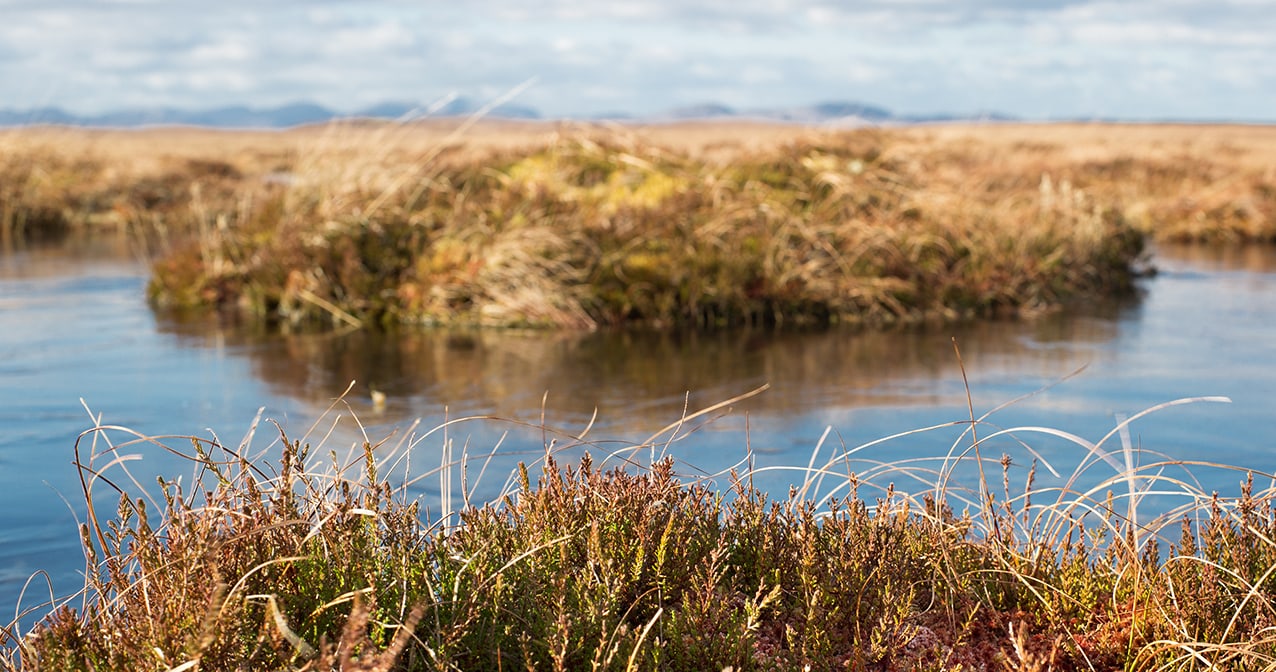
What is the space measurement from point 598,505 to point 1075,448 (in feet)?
13.5

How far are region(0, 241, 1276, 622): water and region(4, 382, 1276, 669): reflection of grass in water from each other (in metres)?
1.21

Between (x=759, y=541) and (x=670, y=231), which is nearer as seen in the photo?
(x=759, y=541)

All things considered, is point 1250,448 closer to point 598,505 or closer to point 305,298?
point 598,505

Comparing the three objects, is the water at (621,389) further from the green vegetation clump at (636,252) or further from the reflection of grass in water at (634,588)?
the reflection of grass in water at (634,588)

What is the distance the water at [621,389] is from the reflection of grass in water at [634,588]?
121 cm

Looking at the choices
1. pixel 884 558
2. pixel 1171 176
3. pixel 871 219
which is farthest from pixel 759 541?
pixel 1171 176

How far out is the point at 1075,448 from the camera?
7102 millimetres

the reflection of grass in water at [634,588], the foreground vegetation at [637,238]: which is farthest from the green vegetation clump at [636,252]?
the reflection of grass in water at [634,588]

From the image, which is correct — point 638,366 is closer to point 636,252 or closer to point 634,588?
point 636,252

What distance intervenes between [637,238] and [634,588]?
8596 millimetres

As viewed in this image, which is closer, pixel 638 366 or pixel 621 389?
pixel 621 389

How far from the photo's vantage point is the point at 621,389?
8.64 meters

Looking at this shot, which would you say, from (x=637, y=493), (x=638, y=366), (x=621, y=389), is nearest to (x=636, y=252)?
(x=638, y=366)

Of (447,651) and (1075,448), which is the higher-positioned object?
(447,651)
